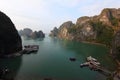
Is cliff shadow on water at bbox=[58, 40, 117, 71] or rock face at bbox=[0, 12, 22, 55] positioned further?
→ rock face at bbox=[0, 12, 22, 55]

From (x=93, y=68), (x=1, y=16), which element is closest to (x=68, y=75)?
(x=93, y=68)

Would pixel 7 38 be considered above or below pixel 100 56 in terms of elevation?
above

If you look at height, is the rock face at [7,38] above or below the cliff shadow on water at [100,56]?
above

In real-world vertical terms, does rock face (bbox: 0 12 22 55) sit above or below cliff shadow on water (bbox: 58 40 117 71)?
above

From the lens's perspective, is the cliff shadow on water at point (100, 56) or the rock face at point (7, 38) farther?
the rock face at point (7, 38)

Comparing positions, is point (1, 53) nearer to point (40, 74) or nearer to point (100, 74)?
point (40, 74)

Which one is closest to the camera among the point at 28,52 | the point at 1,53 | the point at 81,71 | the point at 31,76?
the point at 31,76

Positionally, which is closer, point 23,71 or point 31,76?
point 31,76

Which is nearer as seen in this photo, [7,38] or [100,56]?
[7,38]
